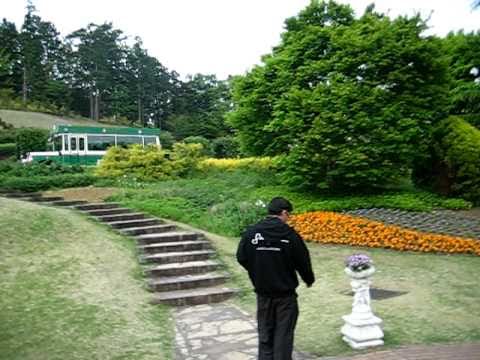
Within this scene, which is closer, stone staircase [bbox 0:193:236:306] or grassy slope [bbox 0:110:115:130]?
stone staircase [bbox 0:193:236:306]

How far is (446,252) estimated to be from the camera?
930 centimetres

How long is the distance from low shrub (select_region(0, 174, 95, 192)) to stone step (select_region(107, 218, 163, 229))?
5.02 meters

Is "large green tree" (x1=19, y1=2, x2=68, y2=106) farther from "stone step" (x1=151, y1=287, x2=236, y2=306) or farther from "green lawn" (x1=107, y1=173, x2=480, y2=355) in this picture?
"stone step" (x1=151, y1=287, x2=236, y2=306)

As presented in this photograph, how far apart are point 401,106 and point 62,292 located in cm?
933

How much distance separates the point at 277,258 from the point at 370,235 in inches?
256

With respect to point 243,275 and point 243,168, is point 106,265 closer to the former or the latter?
point 243,275

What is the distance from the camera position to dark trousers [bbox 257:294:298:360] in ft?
12.9

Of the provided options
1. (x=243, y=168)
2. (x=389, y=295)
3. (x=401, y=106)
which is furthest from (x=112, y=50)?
(x=389, y=295)

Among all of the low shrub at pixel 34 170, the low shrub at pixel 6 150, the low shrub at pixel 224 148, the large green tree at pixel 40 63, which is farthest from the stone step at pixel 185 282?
the large green tree at pixel 40 63

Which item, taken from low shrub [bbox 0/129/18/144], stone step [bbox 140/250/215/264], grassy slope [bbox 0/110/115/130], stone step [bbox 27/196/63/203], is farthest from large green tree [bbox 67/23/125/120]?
stone step [bbox 140/250/215/264]

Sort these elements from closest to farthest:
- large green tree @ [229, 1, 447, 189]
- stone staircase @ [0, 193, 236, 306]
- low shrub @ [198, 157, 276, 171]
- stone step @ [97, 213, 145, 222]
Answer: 1. stone staircase @ [0, 193, 236, 306]
2. stone step @ [97, 213, 145, 222]
3. large green tree @ [229, 1, 447, 189]
4. low shrub @ [198, 157, 276, 171]

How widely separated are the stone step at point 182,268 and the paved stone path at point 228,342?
118 cm

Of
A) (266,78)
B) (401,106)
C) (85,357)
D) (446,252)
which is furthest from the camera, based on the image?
(266,78)

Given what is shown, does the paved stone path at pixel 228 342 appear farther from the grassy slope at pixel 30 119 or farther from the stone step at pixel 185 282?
the grassy slope at pixel 30 119
